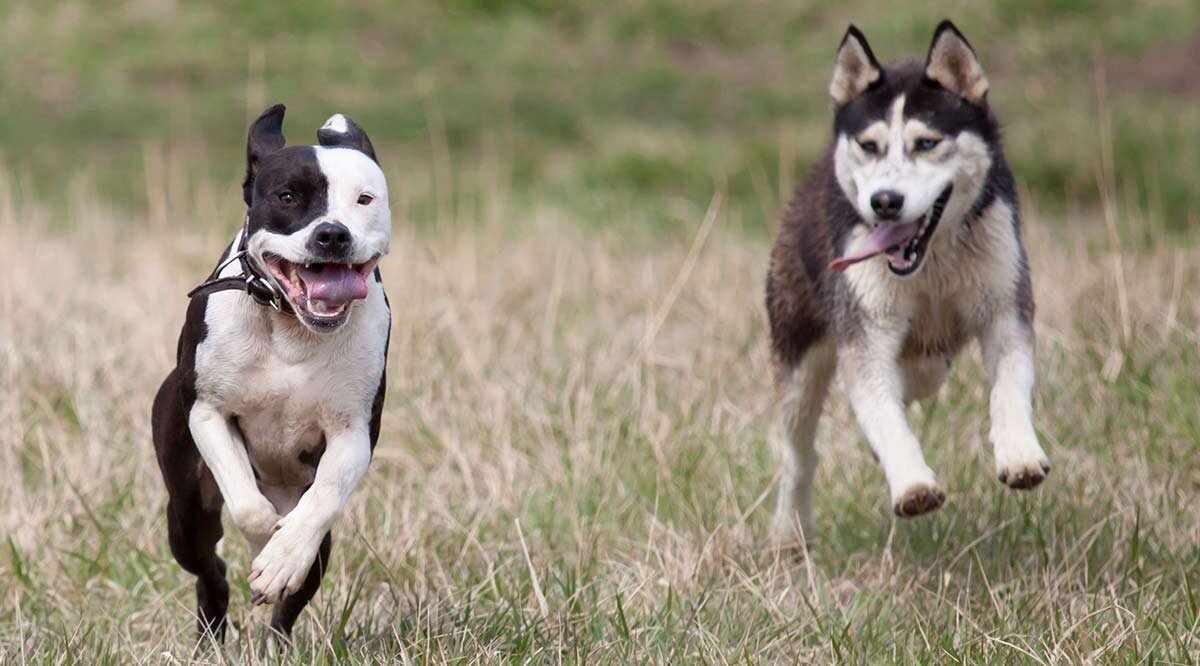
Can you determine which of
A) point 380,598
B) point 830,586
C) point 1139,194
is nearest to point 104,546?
point 380,598

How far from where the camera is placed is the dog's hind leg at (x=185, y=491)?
11.9 ft

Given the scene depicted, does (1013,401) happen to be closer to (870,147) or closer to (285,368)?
(870,147)

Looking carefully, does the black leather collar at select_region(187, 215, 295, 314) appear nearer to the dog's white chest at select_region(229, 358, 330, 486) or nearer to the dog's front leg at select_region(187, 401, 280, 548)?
the dog's white chest at select_region(229, 358, 330, 486)

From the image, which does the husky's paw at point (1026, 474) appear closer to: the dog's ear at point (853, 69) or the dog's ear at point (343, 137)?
the dog's ear at point (853, 69)

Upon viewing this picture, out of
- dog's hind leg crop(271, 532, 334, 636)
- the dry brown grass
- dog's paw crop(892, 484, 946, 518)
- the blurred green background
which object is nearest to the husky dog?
dog's paw crop(892, 484, 946, 518)

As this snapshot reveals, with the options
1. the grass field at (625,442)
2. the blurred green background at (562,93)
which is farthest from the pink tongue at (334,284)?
the blurred green background at (562,93)

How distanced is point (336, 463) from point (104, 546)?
160 centimetres

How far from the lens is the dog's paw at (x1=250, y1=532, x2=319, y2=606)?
3188mm

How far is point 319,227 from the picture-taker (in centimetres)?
310

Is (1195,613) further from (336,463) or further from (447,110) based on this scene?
(447,110)

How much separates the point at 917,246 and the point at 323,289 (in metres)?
1.92

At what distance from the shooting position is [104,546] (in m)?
4.61

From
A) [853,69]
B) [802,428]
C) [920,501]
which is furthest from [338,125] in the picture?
[802,428]

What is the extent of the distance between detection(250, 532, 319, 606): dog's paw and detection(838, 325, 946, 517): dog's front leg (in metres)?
1.53
